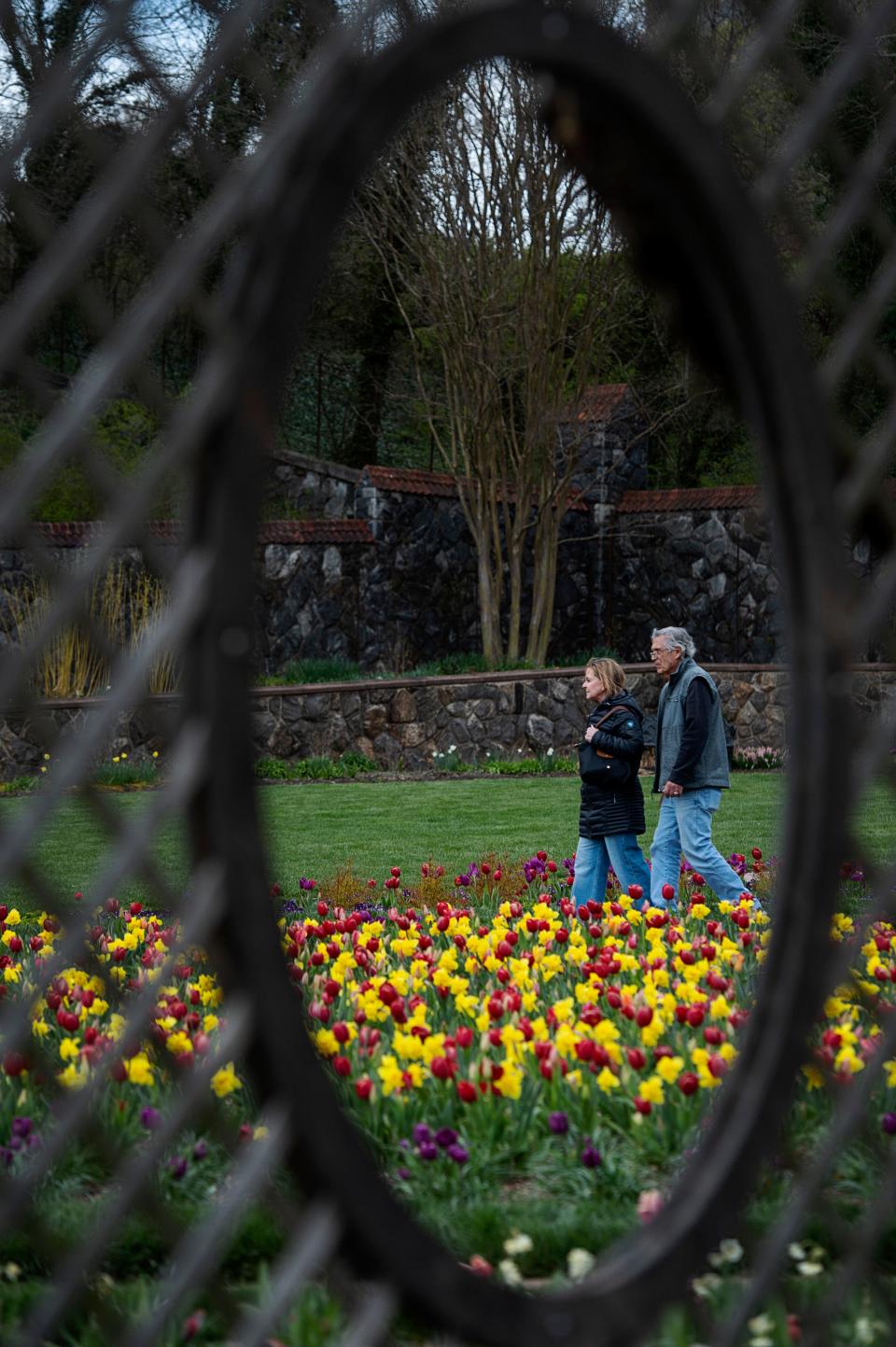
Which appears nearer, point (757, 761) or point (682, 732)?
point (682, 732)

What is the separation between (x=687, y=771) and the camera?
6168 mm

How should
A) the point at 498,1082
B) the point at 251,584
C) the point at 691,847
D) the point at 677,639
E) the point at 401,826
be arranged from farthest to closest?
the point at 401,826
the point at 677,639
the point at 691,847
the point at 498,1082
the point at 251,584

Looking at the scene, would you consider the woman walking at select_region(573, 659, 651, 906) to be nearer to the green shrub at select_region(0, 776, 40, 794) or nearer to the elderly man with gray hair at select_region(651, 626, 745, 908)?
the elderly man with gray hair at select_region(651, 626, 745, 908)

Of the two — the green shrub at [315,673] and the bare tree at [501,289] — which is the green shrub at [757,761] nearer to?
the bare tree at [501,289]

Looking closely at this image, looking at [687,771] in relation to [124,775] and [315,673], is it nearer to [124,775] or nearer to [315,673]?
[124,775]

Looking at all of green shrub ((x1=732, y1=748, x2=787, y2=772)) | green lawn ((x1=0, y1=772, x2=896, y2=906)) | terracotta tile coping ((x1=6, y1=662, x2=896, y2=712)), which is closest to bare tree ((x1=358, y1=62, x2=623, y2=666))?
terracotta tile coping ((x1=6, y1=662, x2=896, y2=712))

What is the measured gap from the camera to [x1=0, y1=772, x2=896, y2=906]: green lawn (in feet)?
25.5

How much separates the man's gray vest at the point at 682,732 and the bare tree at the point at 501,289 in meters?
8.17

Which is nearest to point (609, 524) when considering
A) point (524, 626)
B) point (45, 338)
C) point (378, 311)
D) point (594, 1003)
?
point (524, 626)

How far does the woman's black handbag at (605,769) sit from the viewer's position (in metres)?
6.13

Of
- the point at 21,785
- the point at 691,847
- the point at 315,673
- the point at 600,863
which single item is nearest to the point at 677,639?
the point at 691,847

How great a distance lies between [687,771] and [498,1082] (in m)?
3.39

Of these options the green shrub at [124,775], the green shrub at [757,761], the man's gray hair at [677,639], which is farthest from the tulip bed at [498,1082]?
the green shrub at [757,761]

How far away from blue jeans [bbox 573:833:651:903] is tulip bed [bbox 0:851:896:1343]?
5.91ft
